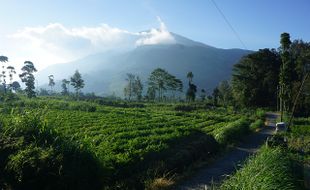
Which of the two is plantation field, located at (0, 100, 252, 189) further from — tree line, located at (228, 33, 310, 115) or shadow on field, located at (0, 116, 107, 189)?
tree line, located at (228, 33, 310, 115)

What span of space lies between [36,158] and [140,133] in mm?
13986

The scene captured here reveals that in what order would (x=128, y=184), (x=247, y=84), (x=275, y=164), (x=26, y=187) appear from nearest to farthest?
(x=26, y=187)
(x=275, y=164)
(x=128, y=184)
(x=247, y=84)

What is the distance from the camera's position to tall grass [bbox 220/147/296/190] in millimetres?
8799

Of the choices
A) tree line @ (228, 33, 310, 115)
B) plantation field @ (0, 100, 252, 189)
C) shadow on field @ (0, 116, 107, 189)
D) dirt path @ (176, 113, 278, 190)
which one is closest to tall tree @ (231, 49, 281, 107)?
tree line @ (228, 33, 310, 115)

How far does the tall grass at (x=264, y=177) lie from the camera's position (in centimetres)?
880

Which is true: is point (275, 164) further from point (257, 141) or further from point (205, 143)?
point (257, 141)

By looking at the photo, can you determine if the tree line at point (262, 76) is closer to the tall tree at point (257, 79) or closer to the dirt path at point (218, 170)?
the tall tree at point (257, 79)

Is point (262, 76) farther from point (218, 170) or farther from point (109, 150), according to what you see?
point (109, 150)

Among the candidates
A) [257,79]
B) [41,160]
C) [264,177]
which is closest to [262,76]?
[257,79]

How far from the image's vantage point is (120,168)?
42.6 ft

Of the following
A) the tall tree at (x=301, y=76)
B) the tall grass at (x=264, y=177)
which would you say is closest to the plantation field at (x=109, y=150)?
the tall grass at (x=264, y=177)

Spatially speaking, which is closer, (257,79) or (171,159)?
(171,159)

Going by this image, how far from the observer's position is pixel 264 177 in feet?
30.3

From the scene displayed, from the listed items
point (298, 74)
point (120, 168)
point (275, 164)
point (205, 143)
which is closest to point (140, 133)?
point (205, 143)
